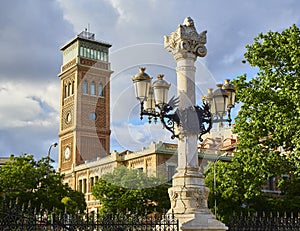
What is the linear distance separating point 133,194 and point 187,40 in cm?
2640

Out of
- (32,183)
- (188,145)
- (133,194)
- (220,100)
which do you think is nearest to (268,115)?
(220,100)

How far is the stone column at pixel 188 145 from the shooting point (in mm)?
11445

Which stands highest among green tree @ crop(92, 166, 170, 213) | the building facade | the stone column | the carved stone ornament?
the building facade

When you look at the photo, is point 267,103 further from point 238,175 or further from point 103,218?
point 103,218

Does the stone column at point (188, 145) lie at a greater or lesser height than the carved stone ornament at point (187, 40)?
lesser

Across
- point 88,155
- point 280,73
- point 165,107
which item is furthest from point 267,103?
point 88,155

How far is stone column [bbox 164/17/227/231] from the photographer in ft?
37.6

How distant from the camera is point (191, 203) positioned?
1156cm

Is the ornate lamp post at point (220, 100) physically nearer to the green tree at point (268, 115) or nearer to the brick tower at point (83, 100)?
the green tree at point (268, 115)

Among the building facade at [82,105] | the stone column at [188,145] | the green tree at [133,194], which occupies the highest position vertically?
the building facade at [82,105]

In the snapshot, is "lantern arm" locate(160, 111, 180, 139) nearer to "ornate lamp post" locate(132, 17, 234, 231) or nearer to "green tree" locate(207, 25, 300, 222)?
"ornate lamp post" locate(132, 17, 234, 231)

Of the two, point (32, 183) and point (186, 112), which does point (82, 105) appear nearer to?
point (32, 183)

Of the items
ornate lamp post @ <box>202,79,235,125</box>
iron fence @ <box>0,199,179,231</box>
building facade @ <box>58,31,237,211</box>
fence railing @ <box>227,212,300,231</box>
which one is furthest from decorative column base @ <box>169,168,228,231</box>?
building facade @ <box>58,31,237,211</box>

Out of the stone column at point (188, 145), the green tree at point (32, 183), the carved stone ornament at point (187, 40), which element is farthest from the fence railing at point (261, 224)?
the green tree at point (32, 183)
